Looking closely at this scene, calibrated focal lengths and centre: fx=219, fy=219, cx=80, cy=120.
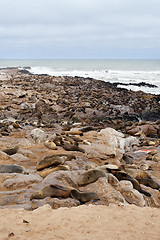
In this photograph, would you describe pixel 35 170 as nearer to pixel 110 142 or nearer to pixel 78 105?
pixel 110 142

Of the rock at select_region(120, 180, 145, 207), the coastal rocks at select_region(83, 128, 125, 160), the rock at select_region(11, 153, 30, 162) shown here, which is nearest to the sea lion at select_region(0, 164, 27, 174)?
the rock at select_region(11, 153, 30, 162)

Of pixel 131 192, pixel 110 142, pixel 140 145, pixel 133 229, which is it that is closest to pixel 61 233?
pixel 133 229

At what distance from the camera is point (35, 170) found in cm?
510

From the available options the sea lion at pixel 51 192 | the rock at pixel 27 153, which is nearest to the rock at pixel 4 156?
the rock at pixel 27 153

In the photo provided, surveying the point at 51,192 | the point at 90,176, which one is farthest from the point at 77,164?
the point at 51,192

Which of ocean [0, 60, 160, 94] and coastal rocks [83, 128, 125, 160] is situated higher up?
ocean [0, 60, 160, 94]

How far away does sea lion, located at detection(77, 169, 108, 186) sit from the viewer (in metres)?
4.38

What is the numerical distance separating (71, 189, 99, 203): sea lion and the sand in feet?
0.74

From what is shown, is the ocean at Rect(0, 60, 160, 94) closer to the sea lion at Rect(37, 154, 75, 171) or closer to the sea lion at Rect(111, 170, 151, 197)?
the sea lion at Rect(111, 170, 151, 197)

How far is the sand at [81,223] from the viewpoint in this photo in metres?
2.74

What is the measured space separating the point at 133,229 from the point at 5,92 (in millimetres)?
17478

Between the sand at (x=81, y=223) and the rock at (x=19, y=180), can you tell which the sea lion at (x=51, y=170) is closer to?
the rock at (x=19, y=180)

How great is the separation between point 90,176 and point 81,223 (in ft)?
4.59

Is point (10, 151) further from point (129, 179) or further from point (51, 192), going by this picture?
point (129, 179)
